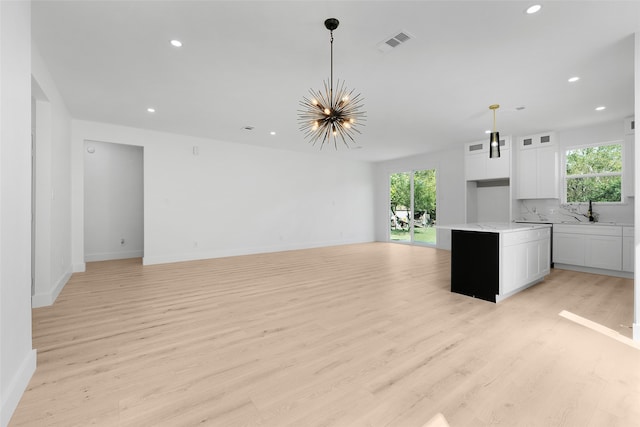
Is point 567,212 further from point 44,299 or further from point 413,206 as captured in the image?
point 44,299

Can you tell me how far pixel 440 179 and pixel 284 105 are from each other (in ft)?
18.6

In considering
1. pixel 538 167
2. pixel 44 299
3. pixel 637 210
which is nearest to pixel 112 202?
pixel 44 299

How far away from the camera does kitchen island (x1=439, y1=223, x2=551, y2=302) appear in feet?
12.4

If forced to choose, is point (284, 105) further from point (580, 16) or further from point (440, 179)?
point (440, 179)

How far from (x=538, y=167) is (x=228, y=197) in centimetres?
722

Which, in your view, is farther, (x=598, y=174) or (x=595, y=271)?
(x=598, y=174)

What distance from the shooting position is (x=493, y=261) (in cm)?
382

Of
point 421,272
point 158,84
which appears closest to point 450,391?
point 421,272

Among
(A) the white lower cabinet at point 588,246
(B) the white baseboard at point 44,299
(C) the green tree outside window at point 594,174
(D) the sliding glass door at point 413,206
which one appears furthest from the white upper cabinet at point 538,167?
(B) the white baseboard at point 44,299

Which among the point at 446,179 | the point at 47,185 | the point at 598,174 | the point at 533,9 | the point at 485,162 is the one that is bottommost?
the point at 47,185

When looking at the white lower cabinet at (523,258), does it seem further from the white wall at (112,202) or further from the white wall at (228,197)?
the white wall at (112,202)

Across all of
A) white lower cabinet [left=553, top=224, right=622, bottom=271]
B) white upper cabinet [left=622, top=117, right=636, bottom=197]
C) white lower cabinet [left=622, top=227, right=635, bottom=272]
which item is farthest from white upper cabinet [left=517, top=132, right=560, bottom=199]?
white lower cabinet [left=622, top=227, right=635, bottom=272]

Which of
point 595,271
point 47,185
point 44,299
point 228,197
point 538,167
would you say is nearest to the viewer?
point 44,299

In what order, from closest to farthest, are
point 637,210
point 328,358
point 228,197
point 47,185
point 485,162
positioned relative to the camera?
point 328,358 → point 637,210 → point 47,185 → point 485,162 → point 228,197
